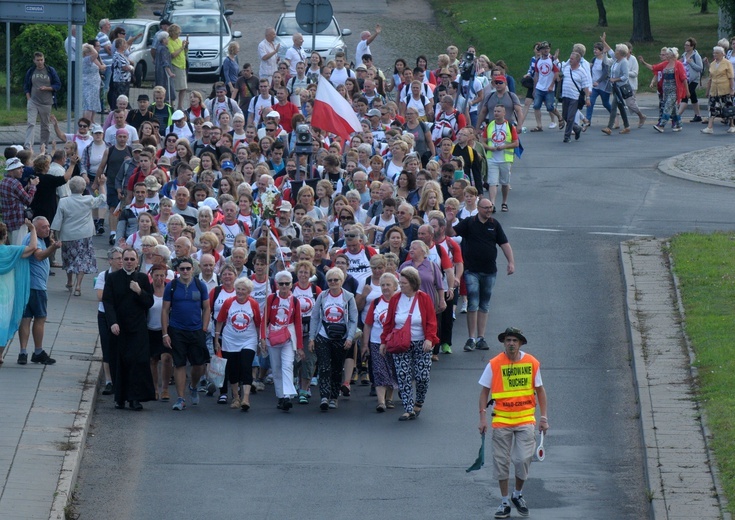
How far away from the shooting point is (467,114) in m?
26.5

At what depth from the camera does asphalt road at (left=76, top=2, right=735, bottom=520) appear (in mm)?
12125

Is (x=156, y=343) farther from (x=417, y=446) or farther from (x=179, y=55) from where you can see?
(x=179, y=55)

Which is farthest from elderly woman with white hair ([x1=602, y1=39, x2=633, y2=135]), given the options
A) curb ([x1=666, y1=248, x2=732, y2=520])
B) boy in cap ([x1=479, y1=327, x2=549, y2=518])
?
boy in cap ([x1=479, y1=327, x2=549, y2=518])

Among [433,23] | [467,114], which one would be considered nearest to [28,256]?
[467,114]

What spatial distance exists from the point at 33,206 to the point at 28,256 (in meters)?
3.38

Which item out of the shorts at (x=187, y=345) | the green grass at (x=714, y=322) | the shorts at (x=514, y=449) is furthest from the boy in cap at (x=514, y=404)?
the shorts at (x=187, y=345)

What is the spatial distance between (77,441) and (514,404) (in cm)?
425

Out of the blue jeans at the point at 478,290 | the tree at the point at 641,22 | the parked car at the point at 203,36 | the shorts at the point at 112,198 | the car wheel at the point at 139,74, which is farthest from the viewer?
the tree at the point at 641,22

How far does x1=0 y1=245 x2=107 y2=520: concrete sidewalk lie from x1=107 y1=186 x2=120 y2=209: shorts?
2753 millimetres

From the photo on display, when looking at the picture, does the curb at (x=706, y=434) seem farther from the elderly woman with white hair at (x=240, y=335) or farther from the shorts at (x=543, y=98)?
the shorts at (x=543, y=98)

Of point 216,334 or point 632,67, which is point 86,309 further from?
point 632,67

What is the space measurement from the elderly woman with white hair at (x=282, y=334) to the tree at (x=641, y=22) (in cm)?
2877

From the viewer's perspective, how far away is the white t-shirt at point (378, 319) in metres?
14.8

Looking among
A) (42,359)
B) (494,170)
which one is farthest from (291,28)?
(42,359)
